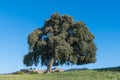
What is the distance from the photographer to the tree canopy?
6469cm

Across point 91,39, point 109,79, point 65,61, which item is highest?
point 91,39

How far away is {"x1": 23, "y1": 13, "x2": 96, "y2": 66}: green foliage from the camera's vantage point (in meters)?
64.7

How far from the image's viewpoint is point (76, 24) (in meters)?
A: 66.8

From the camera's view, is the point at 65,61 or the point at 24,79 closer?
the point at 24,79

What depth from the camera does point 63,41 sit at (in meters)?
63.5

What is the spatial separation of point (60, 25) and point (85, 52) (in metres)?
6.85

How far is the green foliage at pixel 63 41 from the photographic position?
64.7 metres

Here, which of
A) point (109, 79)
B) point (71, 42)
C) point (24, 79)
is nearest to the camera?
point (109, 79)

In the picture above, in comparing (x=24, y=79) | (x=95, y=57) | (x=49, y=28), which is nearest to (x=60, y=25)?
(x=49, y=28)

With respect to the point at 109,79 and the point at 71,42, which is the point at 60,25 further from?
the point at 109,79

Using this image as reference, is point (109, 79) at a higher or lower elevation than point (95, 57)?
lower

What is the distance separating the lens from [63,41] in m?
63.5

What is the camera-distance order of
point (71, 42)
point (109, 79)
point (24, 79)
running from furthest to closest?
point (71, 42)
point (24, 79)
point (109, 79)

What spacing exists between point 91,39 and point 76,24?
14.5 feet
